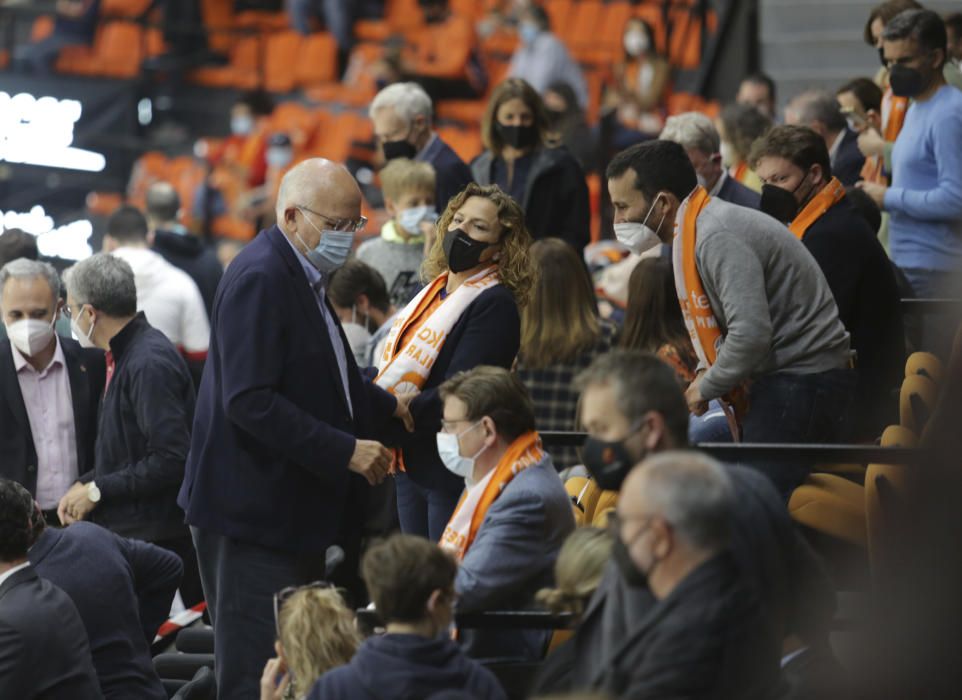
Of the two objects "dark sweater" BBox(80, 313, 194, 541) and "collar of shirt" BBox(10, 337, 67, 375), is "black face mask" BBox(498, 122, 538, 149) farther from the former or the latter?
"collar of shirt" BBox(10, 337, 67, 375)

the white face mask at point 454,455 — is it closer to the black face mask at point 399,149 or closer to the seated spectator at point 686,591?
the seated spectator at point 686,591

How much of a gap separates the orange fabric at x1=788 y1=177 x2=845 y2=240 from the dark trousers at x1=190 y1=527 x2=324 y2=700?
2.17 m

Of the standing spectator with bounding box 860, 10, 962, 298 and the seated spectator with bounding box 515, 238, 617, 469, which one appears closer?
the seated spectator with bounding box 515, 238, 617, 469

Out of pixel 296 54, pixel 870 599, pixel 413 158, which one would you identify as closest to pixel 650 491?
pixel 870 599

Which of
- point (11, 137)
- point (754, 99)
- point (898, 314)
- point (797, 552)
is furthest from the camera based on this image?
point (11, 137)

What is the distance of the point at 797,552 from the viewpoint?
3.62m

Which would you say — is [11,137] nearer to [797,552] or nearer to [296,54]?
[296,54]

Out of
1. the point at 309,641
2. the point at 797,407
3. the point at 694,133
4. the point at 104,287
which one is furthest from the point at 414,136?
the point at 309,641

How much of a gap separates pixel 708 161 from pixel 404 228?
4.28 ft

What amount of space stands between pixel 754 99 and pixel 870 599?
561 centimetres

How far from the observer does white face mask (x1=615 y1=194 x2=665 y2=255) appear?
4.92m

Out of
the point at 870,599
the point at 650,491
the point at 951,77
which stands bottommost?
the point at 870,599

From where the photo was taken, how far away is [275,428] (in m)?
4.46

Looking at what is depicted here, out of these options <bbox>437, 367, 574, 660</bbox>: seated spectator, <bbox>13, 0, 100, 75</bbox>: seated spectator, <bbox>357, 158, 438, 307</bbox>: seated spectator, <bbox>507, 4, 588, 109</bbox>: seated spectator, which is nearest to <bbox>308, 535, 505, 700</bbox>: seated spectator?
<bbox>437, 367, 574, 660</bbox>: seated spectator
